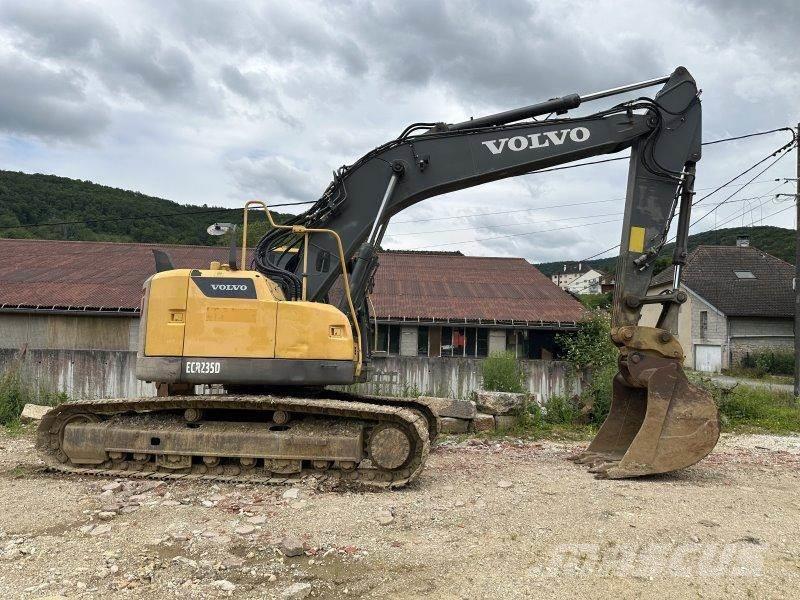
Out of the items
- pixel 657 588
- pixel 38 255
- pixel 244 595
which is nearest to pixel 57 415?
pixel 244 595

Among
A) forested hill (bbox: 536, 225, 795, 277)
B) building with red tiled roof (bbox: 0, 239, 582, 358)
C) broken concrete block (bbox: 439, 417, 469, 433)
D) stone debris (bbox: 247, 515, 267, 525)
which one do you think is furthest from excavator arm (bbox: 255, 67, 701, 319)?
forested hill (bbox: 536, 225, 795, 277)

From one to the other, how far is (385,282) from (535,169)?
1192 centimetres

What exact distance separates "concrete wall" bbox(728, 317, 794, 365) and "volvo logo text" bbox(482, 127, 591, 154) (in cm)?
2975

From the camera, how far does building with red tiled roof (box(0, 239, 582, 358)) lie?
1650 cm

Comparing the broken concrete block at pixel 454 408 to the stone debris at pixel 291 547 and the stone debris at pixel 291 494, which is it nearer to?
the stone debris at pixel 291 494

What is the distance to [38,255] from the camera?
803 inches

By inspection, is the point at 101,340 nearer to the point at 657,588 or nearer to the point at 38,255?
the point at 38,255

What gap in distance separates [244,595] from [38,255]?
19.9m

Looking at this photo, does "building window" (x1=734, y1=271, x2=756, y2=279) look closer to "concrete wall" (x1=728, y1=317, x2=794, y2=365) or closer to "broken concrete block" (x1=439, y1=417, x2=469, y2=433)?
"concrete wall" (x1=728, y1=317, x2=794, y2=365)

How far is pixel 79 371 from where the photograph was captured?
41.4ft

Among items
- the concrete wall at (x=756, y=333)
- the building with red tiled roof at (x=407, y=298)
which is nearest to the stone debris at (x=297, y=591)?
the building with red tiled roof at (x=407, y=298)

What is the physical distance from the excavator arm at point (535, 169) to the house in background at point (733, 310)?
2480 cm

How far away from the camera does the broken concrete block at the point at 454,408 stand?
10820 millimetres

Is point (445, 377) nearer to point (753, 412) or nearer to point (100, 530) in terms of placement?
point (753, 412)
